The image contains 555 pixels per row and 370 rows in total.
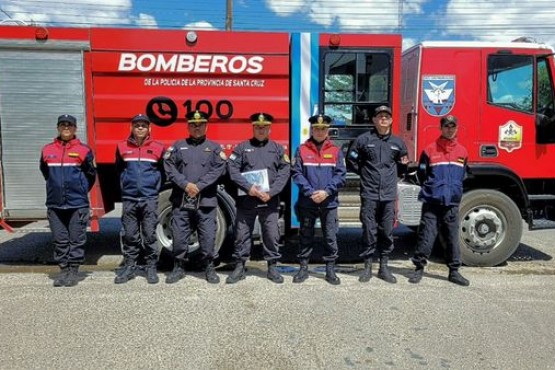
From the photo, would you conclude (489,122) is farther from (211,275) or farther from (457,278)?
(211,275)

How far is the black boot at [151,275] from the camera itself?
17.4 feet

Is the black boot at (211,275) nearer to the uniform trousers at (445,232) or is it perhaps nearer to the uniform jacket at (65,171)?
the uniform jacket at (65,171)

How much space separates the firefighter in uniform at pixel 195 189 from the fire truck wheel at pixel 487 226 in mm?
2943

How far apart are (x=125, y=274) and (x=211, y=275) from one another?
915 millimetres

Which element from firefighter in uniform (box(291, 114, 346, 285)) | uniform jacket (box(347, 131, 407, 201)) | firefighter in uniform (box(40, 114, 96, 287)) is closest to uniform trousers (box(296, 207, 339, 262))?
firefighter in uniform (box(291, 114, 346, 285))

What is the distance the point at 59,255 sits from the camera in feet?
17.2

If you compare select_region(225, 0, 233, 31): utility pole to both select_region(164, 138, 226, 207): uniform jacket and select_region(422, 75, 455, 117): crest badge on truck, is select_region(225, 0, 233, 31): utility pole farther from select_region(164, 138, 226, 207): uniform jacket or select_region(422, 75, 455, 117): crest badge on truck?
select_region(164, 138, 226, 207): uniform jacket

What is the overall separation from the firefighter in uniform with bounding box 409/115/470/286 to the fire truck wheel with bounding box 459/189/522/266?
58 centimetres

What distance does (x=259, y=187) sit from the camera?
17.3 feet

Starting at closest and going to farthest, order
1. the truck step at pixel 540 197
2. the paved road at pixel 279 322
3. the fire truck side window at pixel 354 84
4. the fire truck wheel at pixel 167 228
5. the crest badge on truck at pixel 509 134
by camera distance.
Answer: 1. the paved road at pixel 279 322
2. the fire truck wheel at pixel 167 228
3. the fire truck side window at pixel 354 84
4. the crest badge on truck at pixel 509 134
5. the truck step at pixel 540 197

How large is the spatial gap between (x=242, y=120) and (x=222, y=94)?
14.8 inches

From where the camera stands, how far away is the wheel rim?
237 inches

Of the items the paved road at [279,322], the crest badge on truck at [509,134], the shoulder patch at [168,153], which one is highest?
the crest badge on truck at [509,134]

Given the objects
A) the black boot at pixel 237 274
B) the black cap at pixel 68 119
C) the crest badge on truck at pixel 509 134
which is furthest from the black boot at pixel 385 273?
the black cap at pixel 68 119
